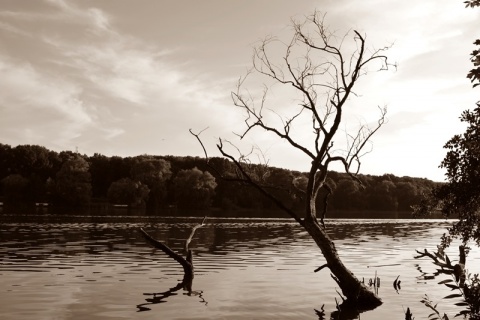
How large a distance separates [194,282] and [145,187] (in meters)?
119

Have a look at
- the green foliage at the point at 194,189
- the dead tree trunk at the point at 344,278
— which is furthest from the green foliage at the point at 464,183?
the green foliage at the point at 194,189

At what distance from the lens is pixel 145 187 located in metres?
143

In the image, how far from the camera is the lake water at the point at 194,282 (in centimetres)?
1962

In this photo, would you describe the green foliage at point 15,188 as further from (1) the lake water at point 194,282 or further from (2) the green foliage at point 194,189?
(1) the lake water at point 194,282

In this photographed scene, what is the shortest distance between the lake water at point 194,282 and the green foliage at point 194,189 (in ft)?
335

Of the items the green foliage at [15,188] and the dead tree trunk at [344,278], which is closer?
the dead tree trunk at [344,278]

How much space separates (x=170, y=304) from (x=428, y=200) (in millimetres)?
10784

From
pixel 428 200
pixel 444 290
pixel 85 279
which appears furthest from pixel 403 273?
pixel 85 279

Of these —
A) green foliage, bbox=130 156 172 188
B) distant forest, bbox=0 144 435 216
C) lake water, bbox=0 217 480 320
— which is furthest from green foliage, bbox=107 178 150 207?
lake water, bbox=0 217 480 320

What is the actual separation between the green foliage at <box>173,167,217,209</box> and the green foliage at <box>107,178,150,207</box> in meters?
11.2

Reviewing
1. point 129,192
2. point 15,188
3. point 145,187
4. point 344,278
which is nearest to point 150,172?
point 145,187

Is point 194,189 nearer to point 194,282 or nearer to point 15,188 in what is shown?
point 15,188

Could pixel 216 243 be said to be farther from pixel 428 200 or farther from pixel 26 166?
pixel 26 166

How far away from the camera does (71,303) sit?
20.3 meters
